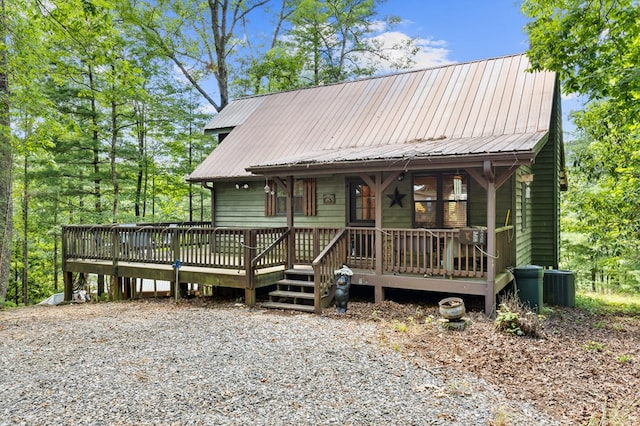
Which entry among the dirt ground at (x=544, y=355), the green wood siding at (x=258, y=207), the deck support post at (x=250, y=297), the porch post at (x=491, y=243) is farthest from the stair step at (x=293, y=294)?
the porch post at (x=491, y=243)

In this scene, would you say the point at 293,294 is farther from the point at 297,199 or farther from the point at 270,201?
the point at 270,201

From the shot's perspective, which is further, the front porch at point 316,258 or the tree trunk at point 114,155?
the tree trunk at point 114,155

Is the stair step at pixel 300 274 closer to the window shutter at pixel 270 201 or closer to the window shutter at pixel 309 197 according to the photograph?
the window shutter at pixel 309 197

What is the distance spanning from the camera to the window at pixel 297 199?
37.3ft

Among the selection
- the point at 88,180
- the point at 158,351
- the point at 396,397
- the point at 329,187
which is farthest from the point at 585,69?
the point at 88,180

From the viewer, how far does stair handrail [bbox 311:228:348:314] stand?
7.99 meters

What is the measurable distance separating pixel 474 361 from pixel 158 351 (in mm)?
4153

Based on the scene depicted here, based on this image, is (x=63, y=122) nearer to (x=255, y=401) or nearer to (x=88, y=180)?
(x=88, y=180)

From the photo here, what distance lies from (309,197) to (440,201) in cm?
361

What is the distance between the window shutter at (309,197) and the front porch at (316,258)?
6.76 ft

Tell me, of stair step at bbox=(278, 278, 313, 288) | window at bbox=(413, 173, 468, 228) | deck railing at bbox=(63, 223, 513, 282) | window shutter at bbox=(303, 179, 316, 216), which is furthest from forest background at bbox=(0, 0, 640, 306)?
stair step at bbox=(278, 278, 313, 288)

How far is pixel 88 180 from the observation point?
17297 mm

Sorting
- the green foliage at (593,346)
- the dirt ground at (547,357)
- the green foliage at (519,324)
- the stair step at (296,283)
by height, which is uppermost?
the stair step at (296,283)

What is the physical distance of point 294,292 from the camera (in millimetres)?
8609
